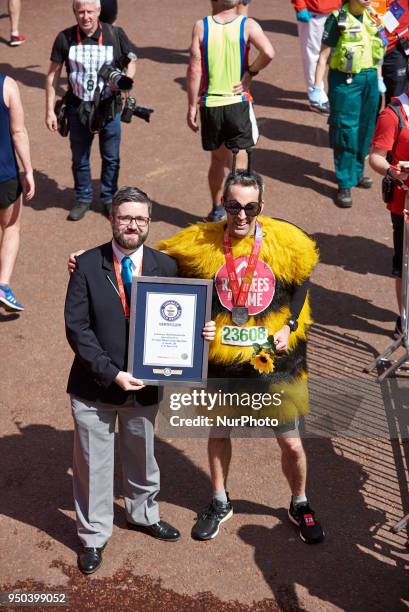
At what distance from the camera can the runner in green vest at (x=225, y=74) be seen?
7.84 meters

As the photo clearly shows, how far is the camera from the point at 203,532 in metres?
5.27

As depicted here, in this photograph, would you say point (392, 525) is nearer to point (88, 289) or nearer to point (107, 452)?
point (107, 452)

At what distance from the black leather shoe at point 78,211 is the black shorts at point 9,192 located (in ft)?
5.13

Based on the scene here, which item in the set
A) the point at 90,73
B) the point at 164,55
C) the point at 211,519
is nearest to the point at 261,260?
the point at 211,519

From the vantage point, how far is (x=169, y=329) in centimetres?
459

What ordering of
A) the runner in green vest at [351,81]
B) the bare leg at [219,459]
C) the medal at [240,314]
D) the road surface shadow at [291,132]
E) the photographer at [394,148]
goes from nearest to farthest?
1. the medal at [240,314]
2. the bare leg at [219,459]
3. the photographer at [394,148]
4. the runner in green vest at [351,81]
5. the road surface shadow at [291,132]

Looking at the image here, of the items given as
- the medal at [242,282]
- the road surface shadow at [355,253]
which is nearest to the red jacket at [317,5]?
the road surface shadow at [355,253]

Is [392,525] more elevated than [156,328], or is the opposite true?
[156,328]

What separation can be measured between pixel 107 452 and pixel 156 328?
0.81 meters

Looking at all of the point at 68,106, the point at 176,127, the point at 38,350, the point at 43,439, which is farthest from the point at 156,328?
the point at 176,127

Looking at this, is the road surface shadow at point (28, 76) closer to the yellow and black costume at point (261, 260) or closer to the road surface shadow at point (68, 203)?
the road surface shadow at point (68, 203)

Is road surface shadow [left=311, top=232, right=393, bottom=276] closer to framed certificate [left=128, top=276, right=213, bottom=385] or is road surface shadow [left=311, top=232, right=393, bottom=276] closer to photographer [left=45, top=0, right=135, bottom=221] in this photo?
photographer [left=45, top=0, right=135, bottom=221]

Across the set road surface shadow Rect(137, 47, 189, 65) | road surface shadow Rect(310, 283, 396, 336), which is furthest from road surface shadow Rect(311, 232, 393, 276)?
road surface shadow Rect(137, 47, 189, 65)

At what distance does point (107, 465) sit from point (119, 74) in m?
4.11
